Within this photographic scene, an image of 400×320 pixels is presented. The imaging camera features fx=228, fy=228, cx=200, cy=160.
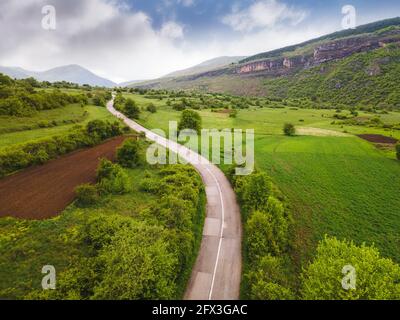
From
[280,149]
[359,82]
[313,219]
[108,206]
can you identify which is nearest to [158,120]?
[280,149]

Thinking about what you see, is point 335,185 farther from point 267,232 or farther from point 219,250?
point 219,250

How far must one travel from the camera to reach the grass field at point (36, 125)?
4700 cm

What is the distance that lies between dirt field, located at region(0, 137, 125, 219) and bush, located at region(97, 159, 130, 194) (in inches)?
109

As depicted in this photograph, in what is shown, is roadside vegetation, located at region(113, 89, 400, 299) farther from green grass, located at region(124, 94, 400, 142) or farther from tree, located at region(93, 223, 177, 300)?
tree, located at region(93, 223, 177, 300)

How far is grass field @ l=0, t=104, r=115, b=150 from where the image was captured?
4700cm

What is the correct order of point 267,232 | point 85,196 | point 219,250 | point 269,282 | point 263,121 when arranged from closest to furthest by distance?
1. point 269,282
2. point 267,232
3. point 219,250
4. point 85,196
5. point 263,121

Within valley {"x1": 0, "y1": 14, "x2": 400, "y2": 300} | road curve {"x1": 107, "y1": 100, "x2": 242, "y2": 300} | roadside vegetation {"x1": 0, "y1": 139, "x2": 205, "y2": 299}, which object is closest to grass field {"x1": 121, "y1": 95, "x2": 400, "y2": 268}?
valley {"x1": 0, "y1": 14, "x2": 400, "y2": 300}

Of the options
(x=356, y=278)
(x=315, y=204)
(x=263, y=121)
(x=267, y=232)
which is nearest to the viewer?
(x=356, y=278)

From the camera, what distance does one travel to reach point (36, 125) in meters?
56.3

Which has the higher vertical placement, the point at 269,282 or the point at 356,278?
the point at 356,278

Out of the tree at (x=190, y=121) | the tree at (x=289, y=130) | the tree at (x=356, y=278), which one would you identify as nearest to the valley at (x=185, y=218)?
the tree at (x=356, y=278)

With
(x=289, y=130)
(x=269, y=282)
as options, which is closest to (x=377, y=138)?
(x=289, y=130)

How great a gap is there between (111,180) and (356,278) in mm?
30526

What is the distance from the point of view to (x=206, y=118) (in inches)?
4050
